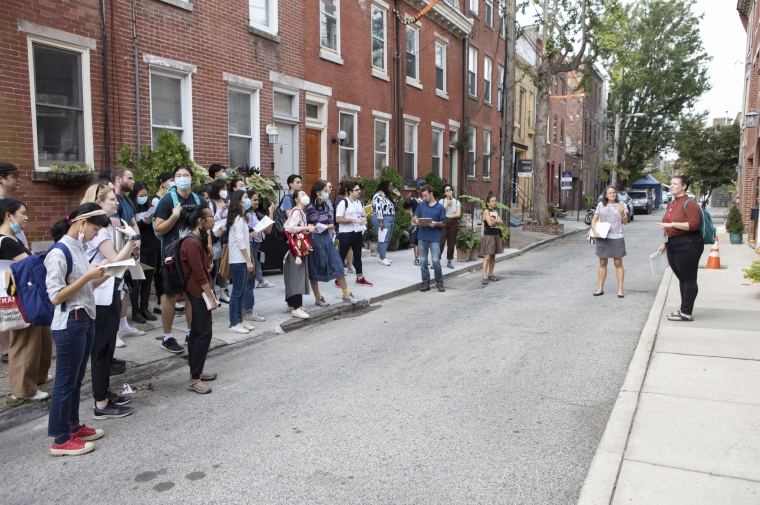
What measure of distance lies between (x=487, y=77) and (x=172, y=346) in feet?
71.4

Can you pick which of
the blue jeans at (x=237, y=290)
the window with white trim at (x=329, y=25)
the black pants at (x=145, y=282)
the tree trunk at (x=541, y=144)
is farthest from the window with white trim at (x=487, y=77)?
the blue jeans at (x=237, y=290)

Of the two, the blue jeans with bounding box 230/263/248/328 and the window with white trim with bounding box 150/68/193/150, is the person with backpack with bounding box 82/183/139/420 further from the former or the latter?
the window with white trim with bounding box 150/68/193/150

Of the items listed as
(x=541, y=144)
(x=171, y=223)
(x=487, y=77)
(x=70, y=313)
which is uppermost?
(x=487, y=77)

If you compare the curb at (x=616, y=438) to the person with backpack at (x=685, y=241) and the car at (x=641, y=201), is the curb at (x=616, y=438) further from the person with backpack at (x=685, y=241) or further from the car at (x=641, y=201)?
the car at (x=641, y=201)

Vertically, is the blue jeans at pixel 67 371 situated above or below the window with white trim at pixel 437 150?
below

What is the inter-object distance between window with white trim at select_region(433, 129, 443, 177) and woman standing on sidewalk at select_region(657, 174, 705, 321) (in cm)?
1363

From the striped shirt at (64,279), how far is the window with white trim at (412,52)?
52.2ft

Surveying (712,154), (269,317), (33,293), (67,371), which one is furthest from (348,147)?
(712,154)

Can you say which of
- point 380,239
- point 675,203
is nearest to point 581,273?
point 380,239

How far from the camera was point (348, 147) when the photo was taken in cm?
1579

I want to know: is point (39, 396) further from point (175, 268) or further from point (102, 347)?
point (175, 268)

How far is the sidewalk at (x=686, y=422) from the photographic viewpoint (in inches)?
137

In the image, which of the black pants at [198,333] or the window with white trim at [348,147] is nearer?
the black pants at [198,333]

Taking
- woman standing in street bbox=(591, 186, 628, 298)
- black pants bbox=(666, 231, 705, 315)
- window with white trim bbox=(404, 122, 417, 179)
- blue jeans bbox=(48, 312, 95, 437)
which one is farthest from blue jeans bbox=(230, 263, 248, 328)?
window with white trim bbox=(404, 122, 417, 179)
